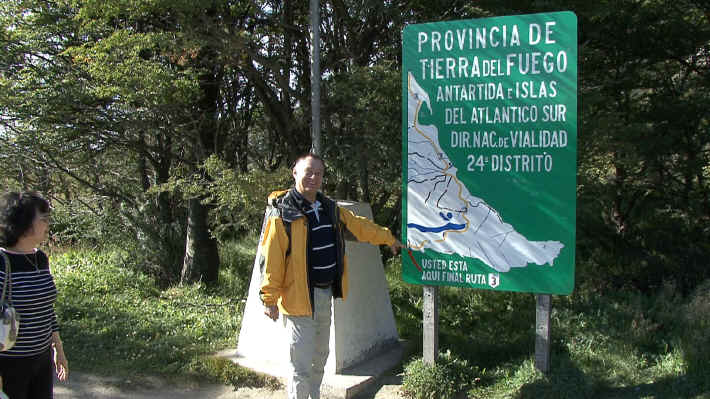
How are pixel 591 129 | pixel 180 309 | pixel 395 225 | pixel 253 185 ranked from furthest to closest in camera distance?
pixel 395 225
pixel 180 309
pixel 253 185
pixel 591 129

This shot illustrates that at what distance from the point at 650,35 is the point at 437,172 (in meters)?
4.19

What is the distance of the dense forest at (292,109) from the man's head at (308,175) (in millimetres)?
1957

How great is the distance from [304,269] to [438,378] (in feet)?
4.85

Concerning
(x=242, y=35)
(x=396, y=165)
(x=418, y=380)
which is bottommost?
(x=418, y=380)

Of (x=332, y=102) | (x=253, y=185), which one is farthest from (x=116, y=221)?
(x=332, y=102)

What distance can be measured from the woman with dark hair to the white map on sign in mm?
2598

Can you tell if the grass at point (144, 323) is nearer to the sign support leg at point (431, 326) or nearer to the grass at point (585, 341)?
the sign support leg at point (431, 326)

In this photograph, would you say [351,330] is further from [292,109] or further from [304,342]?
[292,109]

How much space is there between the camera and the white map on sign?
4152mm

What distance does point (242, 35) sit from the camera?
6.08 meters

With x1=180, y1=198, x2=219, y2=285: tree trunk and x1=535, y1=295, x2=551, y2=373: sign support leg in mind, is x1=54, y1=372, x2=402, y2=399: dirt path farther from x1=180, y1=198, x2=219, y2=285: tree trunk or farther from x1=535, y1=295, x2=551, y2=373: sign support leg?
x1=180, y1=198, x2=219, y2=285: tree trunk

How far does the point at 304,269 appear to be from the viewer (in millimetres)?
3607

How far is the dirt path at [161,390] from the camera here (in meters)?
4.50

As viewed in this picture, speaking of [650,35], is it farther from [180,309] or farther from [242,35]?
[180,309]
